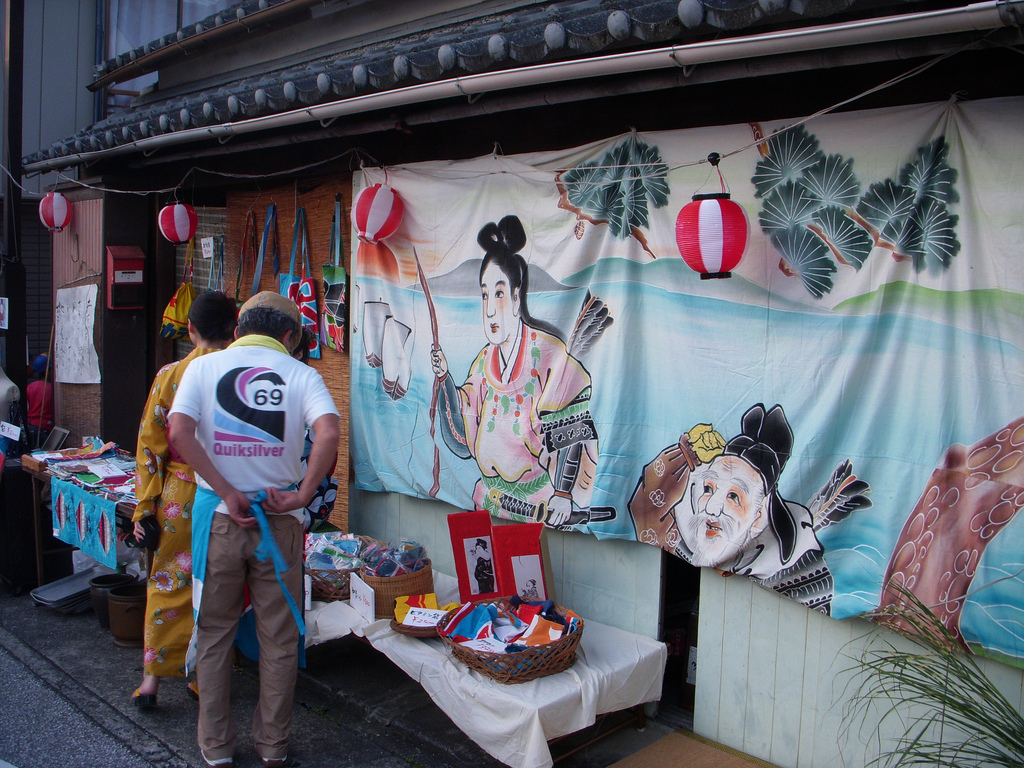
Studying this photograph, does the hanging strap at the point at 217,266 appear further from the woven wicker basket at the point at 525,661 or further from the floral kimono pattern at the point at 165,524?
the woven wicker basket at the point at 525,661

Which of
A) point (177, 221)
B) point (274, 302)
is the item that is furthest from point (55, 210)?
point (274, 302)

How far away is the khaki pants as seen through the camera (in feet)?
13.6

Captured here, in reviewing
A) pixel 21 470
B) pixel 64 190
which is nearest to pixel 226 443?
pixel 21 470

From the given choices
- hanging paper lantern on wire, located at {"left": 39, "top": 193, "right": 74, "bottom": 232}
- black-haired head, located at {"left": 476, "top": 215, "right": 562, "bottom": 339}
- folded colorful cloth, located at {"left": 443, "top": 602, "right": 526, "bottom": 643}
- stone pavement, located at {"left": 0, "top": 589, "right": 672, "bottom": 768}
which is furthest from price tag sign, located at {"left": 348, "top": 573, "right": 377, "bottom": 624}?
hanging paper lantern on wire, located at {"left": 39, "top": 193, "right": 74, "bottom": 232}

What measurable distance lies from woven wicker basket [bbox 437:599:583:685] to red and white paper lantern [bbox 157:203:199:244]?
582 centimetres

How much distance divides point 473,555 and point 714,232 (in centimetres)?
250

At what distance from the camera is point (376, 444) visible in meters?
6.55

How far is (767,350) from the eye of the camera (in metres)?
4.18

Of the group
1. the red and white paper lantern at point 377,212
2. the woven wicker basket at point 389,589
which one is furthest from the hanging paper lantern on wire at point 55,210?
the woven wicker basket at point 389,589

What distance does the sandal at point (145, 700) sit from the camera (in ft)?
16.3

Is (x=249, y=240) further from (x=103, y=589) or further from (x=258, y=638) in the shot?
(x=258, y=638)

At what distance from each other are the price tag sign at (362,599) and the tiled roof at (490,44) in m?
3.17

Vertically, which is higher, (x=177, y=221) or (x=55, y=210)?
(x=55, y=210)

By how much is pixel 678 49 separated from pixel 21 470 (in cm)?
649
